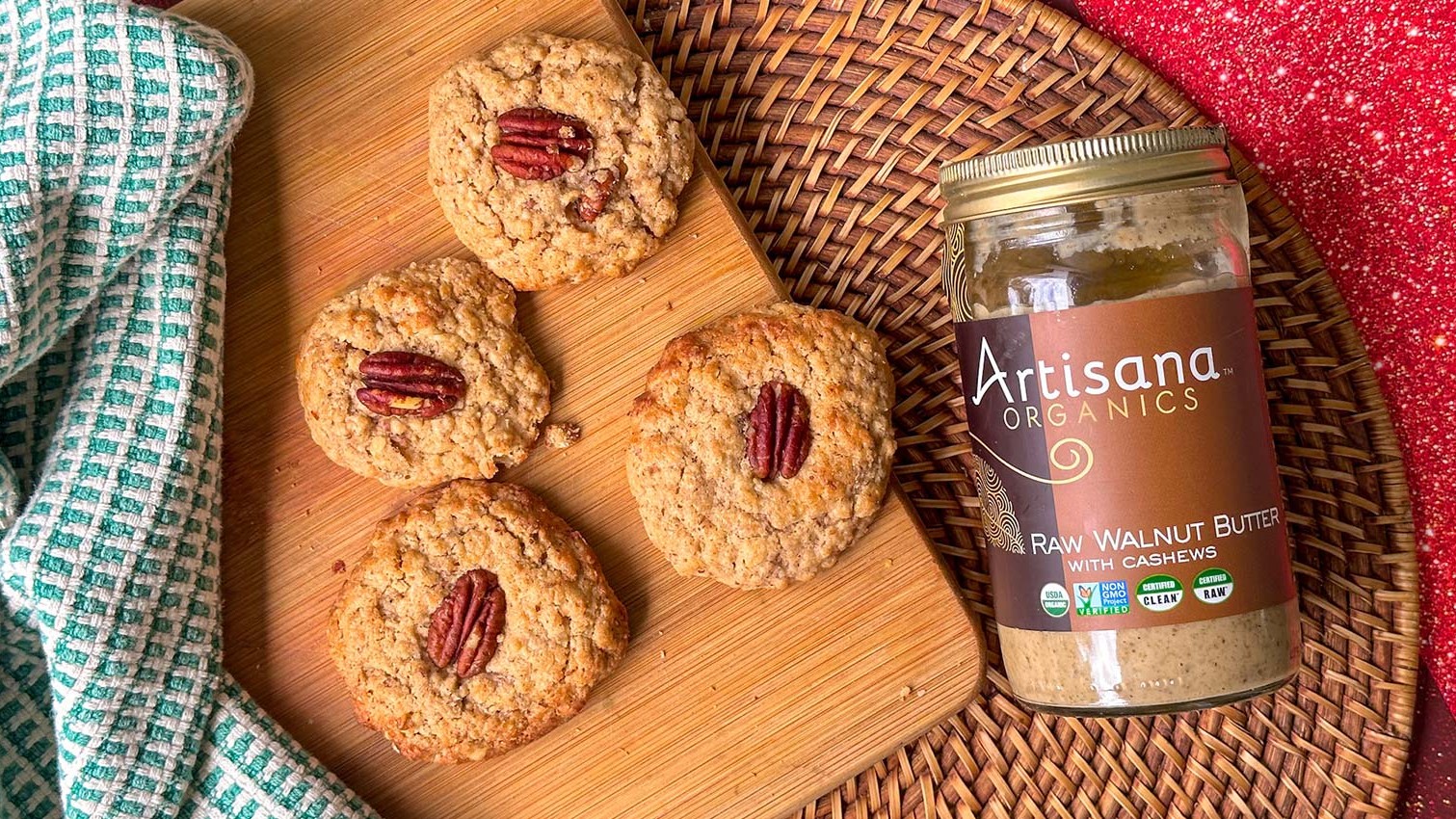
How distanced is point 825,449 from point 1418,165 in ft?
3.18

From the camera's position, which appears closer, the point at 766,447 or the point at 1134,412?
the point at 1134,412

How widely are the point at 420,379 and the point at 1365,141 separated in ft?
4.41

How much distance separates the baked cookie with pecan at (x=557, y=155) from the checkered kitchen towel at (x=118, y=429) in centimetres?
28

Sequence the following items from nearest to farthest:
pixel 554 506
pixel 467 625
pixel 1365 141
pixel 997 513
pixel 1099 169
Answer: pixel 1099 169 < pixel 997 513 < pixel 467 625 < pixel 554 506 < pixel 1365 141

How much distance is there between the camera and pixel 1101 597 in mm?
1097

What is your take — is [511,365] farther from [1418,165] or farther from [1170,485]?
[1418,165]

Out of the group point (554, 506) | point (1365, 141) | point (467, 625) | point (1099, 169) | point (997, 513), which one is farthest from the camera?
point (1365, 141)

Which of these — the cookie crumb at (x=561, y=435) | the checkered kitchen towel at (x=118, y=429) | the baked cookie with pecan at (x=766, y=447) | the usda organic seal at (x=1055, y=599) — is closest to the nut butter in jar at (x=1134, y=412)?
the usda organic seal at (x=1055, y=599)

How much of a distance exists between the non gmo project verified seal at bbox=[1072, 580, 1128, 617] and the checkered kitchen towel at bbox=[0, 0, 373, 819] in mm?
925

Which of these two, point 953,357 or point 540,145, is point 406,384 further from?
point 953,357

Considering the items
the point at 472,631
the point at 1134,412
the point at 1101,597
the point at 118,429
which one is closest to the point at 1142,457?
the point at 1134,412

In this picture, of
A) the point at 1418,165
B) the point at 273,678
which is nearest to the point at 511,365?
the point at 273,678

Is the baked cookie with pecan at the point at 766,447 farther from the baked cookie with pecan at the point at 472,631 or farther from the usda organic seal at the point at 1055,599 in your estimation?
the usda organic seal at the point at 1055,599

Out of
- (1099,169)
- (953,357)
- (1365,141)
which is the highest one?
(1099,169)
